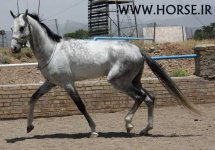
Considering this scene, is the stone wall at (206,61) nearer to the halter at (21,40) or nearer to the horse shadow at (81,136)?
the horse shadow at (81,136)

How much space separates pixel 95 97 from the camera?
1070cm

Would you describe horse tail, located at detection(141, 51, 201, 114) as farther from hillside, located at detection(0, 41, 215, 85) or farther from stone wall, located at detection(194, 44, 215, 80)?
hillside, located at detection(0, 41, 215, 85)

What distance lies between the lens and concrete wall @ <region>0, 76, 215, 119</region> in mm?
10258

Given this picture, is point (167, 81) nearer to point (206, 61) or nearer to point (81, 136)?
point (81, 136)

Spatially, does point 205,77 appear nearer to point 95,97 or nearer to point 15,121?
point 95,97

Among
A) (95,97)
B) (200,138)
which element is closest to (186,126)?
(200,138)

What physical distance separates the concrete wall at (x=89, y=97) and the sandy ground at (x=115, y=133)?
174 mm

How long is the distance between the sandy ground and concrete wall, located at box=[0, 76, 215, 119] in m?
0.17

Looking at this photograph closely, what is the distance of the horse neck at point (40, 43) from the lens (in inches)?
315

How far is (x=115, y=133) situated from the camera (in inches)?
334

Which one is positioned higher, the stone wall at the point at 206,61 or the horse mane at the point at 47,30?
the horse mane at the point at 47,30

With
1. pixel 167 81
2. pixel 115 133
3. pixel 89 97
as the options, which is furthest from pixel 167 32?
pixel 115 133

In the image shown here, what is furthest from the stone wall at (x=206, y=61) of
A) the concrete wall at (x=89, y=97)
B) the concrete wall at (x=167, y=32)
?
the concrete wall at (x=167, y=32)

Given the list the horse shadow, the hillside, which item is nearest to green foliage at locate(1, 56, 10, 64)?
the hillside
